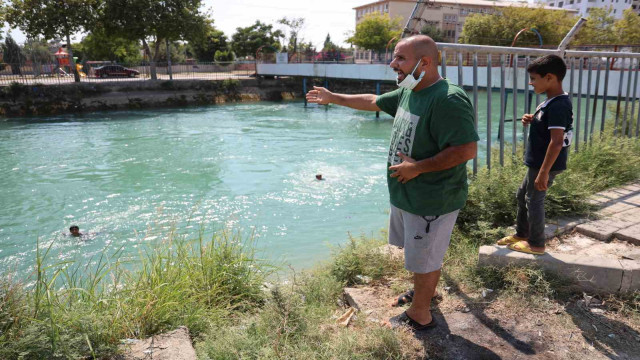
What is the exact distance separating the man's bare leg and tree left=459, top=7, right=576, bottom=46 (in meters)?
39.7

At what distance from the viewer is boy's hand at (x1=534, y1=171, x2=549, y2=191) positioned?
9.77 ft

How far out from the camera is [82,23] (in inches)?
1089

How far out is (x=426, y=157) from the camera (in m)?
2.46

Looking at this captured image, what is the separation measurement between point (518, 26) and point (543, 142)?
40.5m

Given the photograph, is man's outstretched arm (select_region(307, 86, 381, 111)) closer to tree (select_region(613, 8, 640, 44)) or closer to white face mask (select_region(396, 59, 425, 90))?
white face mask (select_region(396, 59, 425, 90))

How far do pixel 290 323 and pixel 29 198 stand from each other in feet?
32.5

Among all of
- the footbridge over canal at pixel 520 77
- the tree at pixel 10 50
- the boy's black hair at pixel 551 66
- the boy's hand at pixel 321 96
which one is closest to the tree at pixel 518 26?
the footbridge over canal at pixel 520 77

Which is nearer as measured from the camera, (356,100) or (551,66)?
(551,66)

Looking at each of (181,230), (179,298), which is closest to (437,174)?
(179,298)

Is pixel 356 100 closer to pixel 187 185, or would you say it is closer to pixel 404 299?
pixel 404 299

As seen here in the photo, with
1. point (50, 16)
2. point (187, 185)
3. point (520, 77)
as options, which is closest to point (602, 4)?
point (520, 77)

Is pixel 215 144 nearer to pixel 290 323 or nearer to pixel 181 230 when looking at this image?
pixel 181 230

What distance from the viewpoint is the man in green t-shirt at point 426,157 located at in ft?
7.53

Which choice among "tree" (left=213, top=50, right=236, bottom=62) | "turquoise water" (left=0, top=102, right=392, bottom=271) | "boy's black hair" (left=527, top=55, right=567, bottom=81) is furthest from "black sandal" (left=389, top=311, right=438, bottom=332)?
"tree" (left=213, top=50, right=236, bottom=62)
